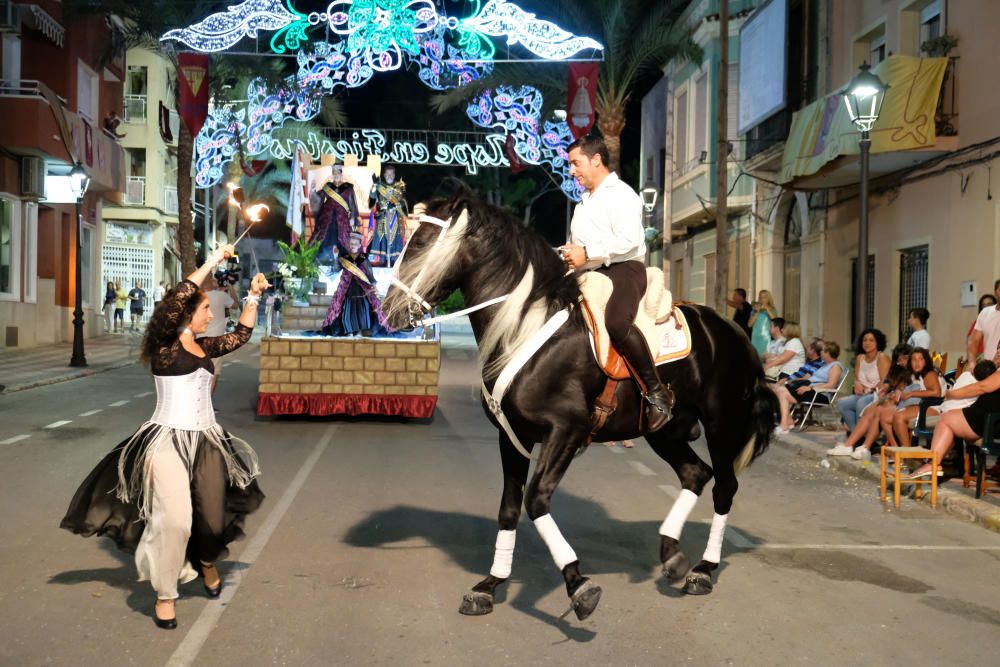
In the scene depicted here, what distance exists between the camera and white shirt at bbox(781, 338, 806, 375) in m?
15.9

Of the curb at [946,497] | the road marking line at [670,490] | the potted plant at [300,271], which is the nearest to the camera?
the curb at [946,497]

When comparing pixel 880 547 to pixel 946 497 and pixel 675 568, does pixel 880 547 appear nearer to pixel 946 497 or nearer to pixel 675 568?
pixel 946 497

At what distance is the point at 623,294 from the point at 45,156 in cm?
2688

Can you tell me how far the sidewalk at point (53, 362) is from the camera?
20.5 meters

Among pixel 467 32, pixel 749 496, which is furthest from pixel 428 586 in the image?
pixel 467 32

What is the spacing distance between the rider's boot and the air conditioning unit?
26.8 meters

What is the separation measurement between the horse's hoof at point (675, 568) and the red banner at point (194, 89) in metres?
17.0

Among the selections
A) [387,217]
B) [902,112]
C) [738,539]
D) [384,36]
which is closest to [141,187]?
[384,36]

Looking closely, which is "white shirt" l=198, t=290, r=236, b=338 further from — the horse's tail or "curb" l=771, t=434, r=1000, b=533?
the horse's tail

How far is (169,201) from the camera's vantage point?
50.7 metres

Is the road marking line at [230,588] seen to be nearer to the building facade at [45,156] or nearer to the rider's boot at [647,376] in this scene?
the rider's boot at [647,376]

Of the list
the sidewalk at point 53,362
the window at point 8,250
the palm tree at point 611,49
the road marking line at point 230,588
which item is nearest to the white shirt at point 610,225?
the road marking line at point 230,588

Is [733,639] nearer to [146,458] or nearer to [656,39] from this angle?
[146,458]

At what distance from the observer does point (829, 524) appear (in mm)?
8555
